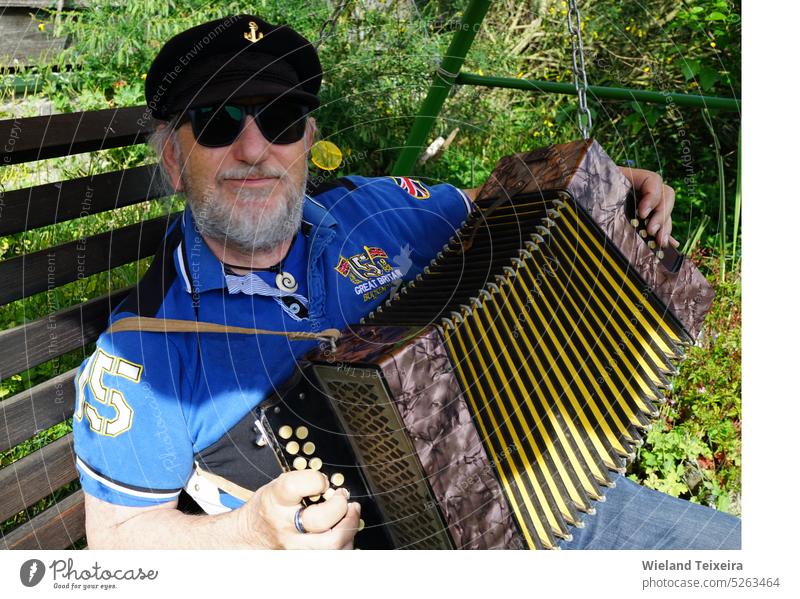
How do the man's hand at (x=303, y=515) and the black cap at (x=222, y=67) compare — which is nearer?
the man's hand at (x=303, y=515)

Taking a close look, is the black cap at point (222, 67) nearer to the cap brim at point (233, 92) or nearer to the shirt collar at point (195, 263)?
the cap brim at point (233, 92)

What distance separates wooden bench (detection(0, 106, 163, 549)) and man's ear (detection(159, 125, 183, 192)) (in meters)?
0.19

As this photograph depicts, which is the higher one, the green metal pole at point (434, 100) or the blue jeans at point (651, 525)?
the green metal pole at point (434, 100)

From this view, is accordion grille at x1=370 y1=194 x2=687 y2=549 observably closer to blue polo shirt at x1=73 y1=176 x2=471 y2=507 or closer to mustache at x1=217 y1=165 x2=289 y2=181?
blue polo shirt at x1=73 y1=176 x2=471 y2=507

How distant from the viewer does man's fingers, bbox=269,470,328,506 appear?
1.23m

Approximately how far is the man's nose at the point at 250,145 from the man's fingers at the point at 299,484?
0.60 m

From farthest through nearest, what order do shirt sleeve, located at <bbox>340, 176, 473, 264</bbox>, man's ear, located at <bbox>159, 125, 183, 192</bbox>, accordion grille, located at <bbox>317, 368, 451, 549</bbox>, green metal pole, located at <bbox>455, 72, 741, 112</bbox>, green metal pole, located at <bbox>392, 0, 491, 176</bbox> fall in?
1. green metal pole, located at <bbox>392, 0, 491, 176</bbox>
2. green metal pole, located at <bbox>455, 72, 741, 112</bbox>
3. shirt sleeve, located at <bbox>340, 176, 473, 264</bbox>
4. man's ear, located at <bbox>159, 125, 183, 192</bbox>
5. accordion grille, located at <bbox>317, 368, 451, 549</bbox>

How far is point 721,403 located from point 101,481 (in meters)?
1.76

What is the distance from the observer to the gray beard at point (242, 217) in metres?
1.48

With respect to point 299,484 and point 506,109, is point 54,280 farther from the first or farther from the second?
point 506,109

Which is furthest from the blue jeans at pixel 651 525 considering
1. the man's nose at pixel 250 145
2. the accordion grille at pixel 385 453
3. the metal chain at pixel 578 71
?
the man's nose at pixel 250 145

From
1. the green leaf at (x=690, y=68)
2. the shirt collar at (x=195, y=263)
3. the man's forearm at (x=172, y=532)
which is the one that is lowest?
the man's forearm at (x=172, y=532)

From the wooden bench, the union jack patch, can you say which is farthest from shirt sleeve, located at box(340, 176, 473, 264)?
the wooden bench
